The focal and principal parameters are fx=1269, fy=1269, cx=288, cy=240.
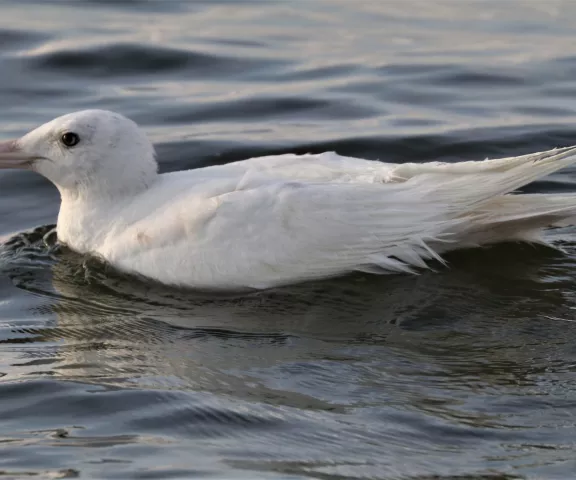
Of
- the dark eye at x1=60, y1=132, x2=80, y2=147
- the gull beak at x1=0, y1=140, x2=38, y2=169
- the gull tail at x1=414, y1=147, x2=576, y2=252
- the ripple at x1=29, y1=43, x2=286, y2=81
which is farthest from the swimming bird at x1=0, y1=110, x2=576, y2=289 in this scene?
the ripple at x1=29, y1=43, x2=286, y2=81

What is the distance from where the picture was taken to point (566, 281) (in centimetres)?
739

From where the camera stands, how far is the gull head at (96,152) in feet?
25.1

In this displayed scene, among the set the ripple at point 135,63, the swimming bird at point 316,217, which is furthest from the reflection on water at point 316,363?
the ripple at point 135,63

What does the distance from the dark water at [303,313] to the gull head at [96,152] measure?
1.79ft

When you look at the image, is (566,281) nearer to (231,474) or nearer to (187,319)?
(187,319)

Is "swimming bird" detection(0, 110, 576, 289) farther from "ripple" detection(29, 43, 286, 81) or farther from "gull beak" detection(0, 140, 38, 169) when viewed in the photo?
"ripple" detection(29, 43, 286, 81)

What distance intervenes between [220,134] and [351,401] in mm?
5168

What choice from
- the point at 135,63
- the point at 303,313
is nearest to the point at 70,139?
the point at 303,313

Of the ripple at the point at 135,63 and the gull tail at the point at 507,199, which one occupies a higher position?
the ripple at the point at 135,63

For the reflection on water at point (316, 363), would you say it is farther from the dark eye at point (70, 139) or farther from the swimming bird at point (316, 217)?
the dark eye at point (70, 139)

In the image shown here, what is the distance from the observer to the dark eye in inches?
303

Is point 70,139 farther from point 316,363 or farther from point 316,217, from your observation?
point 316,363

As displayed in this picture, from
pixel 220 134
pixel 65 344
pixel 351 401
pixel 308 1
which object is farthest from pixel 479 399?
pixel 308 1

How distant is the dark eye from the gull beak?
24 centimetres
